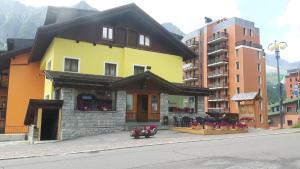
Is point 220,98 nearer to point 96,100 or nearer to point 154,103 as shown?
point 154,103

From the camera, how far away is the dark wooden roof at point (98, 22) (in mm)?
23266

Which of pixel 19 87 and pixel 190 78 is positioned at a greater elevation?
pixel 190 78

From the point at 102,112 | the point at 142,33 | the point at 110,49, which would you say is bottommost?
the point at 102,112

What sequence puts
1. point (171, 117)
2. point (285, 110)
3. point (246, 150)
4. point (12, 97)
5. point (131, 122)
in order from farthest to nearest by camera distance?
point (285, 110) < point (12, 97) < point (171, 117) < point (131, 122) < point (246, 150)

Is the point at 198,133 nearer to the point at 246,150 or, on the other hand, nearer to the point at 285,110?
the point at 246,150

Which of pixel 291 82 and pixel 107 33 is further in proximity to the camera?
pixel 291 82

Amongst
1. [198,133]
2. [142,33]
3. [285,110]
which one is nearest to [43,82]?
[142,33]

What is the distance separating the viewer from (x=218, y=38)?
69.1 meters

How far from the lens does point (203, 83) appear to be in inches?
2933

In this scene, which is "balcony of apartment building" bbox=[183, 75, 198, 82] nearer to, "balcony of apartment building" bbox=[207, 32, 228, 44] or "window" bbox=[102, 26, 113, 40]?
"balcony of apartment building" bbox=[207, 32, 228, 44]

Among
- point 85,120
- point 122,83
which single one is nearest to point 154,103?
point 122,83

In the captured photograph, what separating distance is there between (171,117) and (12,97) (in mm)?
15761

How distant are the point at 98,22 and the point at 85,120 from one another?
9244 mm

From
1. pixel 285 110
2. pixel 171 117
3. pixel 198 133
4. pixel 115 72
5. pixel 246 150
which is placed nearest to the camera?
pixel 246 150
